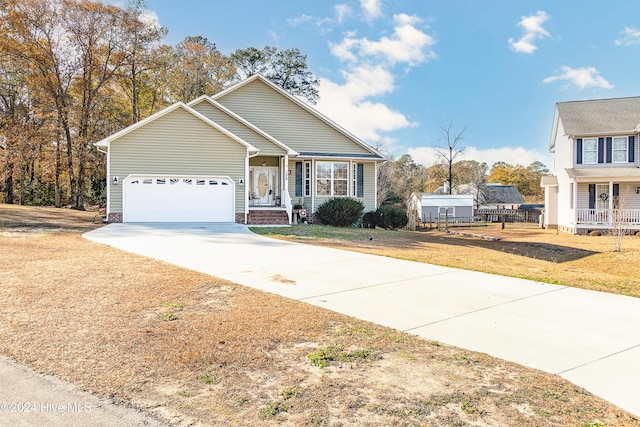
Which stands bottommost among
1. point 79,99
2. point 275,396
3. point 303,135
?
point 275,396

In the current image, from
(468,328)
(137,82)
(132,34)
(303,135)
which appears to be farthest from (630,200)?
(137,82)

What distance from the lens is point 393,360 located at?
387 cm

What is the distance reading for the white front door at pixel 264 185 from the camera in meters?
22.0

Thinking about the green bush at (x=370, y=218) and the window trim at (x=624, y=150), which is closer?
the green bush at (x=370, y=218)

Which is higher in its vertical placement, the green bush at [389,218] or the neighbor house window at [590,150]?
the neighbor house window at [590,150]

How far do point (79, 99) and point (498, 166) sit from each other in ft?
202

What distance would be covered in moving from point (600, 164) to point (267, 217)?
19399mm

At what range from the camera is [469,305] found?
5.84 m

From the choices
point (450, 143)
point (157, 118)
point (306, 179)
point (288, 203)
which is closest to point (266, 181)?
point (306, 179)

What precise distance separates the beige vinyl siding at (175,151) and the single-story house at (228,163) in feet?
0.13

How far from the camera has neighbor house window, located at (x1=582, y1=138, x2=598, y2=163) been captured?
80.2 ft

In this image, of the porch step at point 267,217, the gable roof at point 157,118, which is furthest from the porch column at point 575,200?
the gable roof at point 157,118

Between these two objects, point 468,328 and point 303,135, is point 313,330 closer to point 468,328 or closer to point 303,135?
point 468,328

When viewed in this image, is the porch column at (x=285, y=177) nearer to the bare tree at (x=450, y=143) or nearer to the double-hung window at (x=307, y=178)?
the double-hung window at (x=307, y=178)
